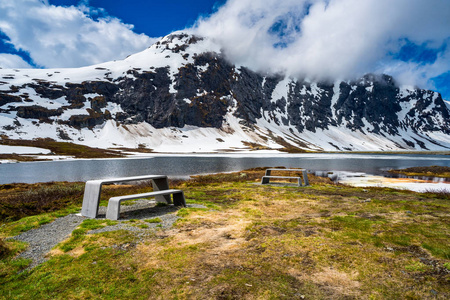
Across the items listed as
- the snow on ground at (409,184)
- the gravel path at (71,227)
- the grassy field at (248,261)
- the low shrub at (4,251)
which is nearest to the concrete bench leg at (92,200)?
the gravel path at (71,227)

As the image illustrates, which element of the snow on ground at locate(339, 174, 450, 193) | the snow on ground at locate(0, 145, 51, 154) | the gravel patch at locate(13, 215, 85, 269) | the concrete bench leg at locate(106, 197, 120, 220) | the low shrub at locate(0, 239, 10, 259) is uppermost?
the snow on ground at locate(339, 174, 450, 193)

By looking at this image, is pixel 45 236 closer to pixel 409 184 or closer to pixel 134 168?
pixel 409 184

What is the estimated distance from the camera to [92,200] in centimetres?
1094

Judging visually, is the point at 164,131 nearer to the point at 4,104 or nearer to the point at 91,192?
the point at 4,104

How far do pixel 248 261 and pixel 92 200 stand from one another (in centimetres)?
791

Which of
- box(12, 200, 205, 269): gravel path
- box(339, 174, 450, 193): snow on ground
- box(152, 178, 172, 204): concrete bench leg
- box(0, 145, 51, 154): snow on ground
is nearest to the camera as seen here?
box(12, 200, 205, 269): gravel path

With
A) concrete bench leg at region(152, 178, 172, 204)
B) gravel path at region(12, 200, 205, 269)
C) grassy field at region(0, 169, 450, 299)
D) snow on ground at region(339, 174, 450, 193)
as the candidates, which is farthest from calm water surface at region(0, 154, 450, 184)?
grassy field at region(0, 169, 450, 299)

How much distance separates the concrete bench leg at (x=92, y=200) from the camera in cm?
1076

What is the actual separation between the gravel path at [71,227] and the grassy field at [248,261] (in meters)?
0.32

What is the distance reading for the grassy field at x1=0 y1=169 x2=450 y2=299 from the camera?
5094mm

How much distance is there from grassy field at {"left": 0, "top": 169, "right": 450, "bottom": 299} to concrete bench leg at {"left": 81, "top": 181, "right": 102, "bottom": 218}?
99 cm

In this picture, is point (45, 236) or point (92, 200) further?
point (92, 200)

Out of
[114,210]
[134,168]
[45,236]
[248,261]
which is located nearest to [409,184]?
[248,261]

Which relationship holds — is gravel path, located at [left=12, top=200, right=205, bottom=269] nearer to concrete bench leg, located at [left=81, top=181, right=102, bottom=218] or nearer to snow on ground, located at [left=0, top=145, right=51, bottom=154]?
concrete bench leg, located at [left=81, top=181, right=102, bottom=218]
